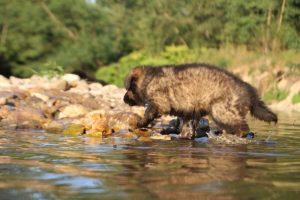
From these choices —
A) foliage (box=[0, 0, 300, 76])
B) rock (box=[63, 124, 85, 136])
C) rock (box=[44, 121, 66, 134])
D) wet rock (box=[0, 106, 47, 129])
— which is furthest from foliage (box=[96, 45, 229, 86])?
rock (box=[63, 124, 85, 136])

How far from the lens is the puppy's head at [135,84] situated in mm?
11312

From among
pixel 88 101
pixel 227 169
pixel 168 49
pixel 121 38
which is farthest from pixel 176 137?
pixel 121 38

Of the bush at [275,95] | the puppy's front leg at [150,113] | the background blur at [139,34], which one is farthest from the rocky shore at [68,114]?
the background blur at [139,34]

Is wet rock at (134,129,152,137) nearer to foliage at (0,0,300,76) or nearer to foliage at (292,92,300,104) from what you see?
foliage at (292,92,300,104)

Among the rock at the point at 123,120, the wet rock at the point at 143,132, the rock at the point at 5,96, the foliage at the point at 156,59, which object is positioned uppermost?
the foliage at the point at 156,59

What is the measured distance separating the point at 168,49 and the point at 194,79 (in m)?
28.1

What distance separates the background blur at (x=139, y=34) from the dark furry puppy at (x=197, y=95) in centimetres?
1603

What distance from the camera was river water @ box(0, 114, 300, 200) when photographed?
5406mm

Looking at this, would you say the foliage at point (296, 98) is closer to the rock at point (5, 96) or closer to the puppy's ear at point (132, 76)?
the rock at point (5, 96)

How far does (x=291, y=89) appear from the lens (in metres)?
25.1

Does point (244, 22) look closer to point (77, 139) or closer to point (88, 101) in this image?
point (88, 101)

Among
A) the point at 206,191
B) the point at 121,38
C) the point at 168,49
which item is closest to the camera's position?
the point at 206,191

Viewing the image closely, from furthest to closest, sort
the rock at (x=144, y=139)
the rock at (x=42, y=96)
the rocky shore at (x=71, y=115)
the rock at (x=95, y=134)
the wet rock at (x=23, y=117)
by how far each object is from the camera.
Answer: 1. the rock at (x=42, y=96)
2. the wet rock at (x=23, y=117)
3. the rocky shore at (x=71, y=115)
4. the rock at (x=95, y=134)
5. the rock at (x=144, y=139)

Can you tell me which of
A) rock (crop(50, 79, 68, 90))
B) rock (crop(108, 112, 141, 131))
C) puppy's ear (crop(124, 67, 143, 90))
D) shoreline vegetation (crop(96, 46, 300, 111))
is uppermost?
shoreline vegetation (crop(96, 46, 300, 111))
